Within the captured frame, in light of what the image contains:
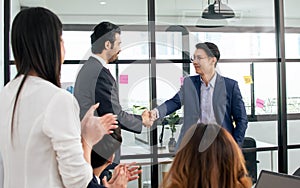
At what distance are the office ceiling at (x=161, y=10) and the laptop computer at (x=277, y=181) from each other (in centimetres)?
229

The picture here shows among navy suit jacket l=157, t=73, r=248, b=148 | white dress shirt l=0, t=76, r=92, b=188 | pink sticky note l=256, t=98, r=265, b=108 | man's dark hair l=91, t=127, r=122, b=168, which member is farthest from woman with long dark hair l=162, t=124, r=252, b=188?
pink sticky note l=256, t=98, r=265, b=108

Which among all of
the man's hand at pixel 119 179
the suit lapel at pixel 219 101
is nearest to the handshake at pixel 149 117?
the suit lapel at pixel 219 101

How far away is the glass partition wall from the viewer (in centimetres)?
337

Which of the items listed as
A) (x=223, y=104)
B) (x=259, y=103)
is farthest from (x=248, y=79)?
(x=223, y=104)

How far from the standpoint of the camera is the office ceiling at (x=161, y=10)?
3334 mm

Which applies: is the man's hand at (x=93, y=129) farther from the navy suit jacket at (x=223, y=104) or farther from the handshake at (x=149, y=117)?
the handshake at (x=149, y=117)

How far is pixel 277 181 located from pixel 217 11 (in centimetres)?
247

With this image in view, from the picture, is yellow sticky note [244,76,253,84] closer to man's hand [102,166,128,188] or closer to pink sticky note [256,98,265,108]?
pink sticky note [256,98,265,108]

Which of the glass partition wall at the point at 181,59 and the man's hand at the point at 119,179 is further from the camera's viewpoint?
the glass partition wall at the point at 181,59

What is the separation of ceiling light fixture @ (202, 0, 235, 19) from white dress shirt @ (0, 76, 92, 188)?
254 cm

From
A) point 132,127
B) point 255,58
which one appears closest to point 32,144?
point 132,127

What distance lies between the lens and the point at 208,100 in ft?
10.8

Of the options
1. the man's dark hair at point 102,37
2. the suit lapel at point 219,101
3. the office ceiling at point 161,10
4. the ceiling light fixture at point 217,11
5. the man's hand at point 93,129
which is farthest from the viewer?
the ceiling light fixture at point 217,11

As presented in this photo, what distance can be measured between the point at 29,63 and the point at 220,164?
67 cm
